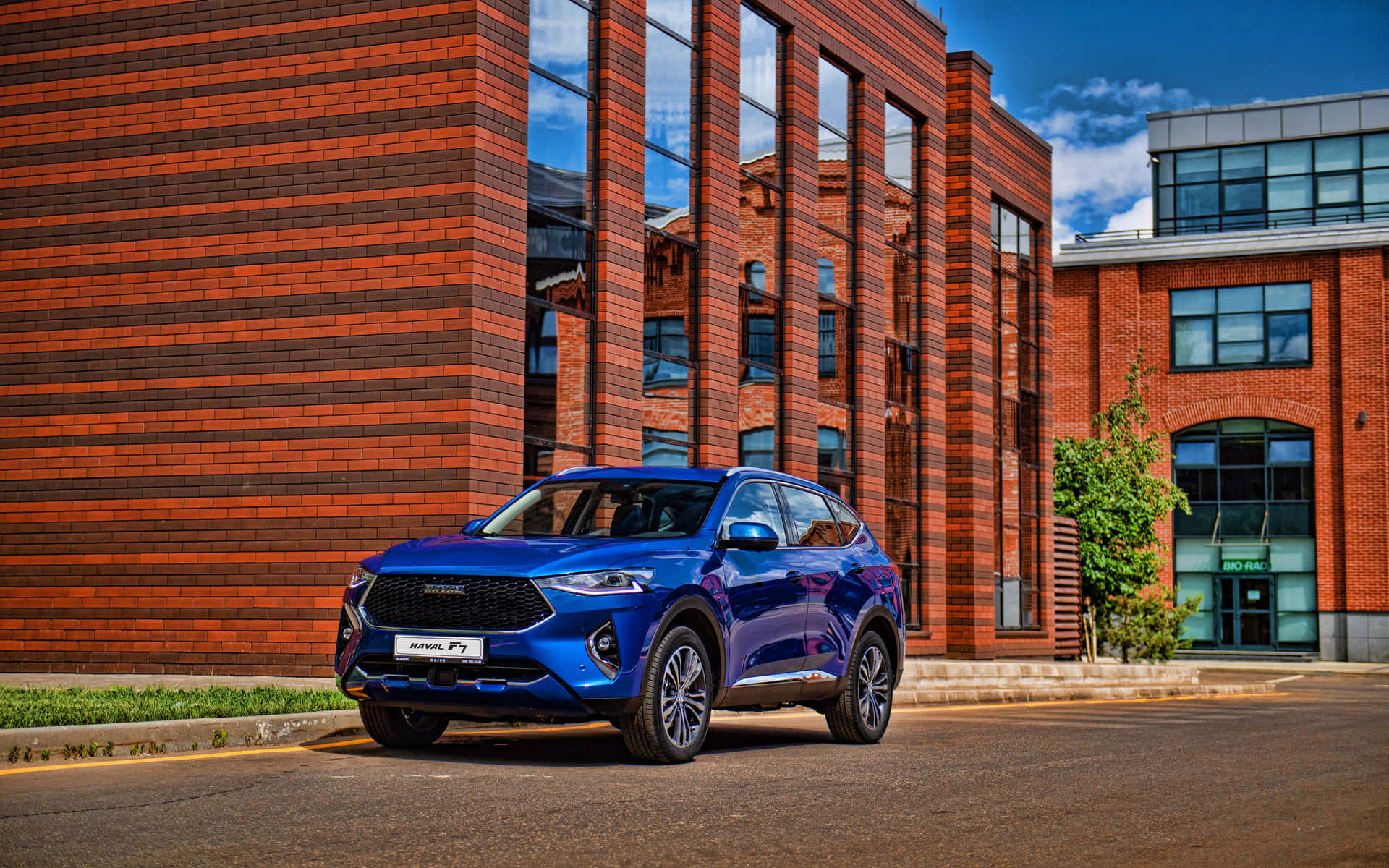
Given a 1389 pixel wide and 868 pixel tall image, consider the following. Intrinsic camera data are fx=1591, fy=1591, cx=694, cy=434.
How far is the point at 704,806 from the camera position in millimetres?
7266

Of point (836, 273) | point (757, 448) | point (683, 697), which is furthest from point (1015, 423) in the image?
point (683, 697)

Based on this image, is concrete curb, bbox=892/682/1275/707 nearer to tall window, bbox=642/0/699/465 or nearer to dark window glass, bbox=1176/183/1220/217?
tall window, bbox=642/0/699/465

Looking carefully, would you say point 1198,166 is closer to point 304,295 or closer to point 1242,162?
point 1242,162

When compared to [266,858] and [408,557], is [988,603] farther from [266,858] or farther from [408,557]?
[266,858]

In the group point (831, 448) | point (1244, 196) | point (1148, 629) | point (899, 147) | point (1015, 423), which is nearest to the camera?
point (831, 448)

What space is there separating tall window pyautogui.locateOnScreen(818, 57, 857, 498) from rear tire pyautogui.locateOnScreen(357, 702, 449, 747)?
13.3 meters

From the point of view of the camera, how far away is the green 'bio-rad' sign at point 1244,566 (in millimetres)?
48156

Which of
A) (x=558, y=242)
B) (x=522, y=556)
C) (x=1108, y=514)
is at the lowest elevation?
(x=522, y=556)

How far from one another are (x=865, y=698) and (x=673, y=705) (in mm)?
2501

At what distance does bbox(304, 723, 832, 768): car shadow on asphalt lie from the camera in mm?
9141

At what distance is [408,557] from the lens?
884 cm

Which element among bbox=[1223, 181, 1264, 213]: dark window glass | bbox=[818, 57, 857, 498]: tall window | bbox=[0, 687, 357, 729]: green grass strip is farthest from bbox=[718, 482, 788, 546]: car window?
bbox=[1223, 181, 1264, 213]: dark window glass

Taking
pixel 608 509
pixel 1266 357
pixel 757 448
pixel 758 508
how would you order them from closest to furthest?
pixel 608 509 < pixel 758 508 < pixel 757 448 < pixel 1266 357

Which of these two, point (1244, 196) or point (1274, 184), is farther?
point (1244, 196)
